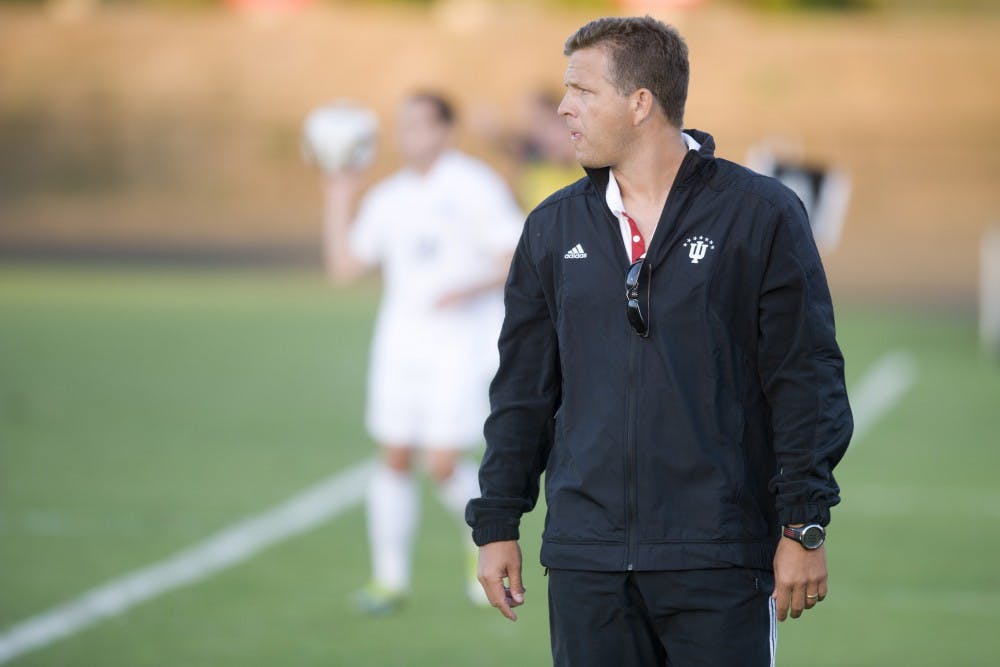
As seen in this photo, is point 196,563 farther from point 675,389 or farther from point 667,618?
point 675,389

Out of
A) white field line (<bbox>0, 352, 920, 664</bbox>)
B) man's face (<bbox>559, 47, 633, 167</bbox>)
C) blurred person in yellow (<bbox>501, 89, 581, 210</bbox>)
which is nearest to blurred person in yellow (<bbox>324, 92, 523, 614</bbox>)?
white field line (<bbox>0, 352, 920, 664</bbox>)

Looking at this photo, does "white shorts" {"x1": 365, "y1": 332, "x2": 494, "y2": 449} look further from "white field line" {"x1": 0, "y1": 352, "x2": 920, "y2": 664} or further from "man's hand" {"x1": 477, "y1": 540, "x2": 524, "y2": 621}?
"man's hand" {"x1": 477, "y1": 540, "x2": 524, "y2": 621}

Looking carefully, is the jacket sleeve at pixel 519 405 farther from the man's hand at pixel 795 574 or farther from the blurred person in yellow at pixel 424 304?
the blurred person in yellow at pixel 424 304

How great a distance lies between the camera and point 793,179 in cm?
876

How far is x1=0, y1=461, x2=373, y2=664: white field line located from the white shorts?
1.37m

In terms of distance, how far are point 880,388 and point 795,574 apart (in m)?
12.7

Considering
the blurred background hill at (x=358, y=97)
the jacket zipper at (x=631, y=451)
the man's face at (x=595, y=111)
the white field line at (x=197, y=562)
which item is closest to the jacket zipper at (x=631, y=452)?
the jacket zipper at (x=631, y=451)

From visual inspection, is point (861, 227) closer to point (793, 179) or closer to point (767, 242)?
point (793, 179)

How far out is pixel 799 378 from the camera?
11.1ft

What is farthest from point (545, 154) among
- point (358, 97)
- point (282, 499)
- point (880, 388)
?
point (358, 97)

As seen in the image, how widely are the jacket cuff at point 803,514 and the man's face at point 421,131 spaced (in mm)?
4135

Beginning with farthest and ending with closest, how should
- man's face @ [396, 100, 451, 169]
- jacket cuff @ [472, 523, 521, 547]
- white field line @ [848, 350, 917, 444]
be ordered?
white field line @ [848, 350, 917, 444] → man's face @ [396, 100, 451, 169] → jacket cuff @ [472, 523, 521, 547]

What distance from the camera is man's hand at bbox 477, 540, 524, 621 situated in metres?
3.65

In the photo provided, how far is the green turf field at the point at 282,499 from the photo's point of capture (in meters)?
6.81
